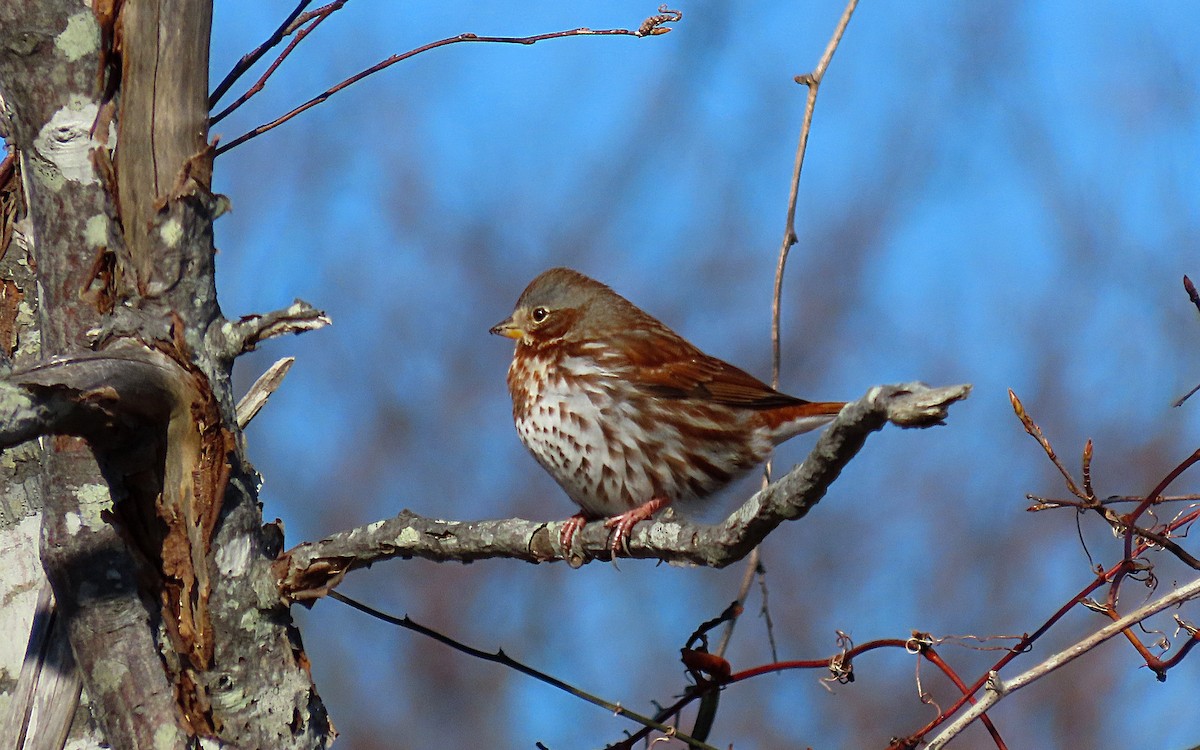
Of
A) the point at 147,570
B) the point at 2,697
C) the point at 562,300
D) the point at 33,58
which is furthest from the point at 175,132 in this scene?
the point at 562,300

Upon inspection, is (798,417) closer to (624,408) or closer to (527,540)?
(624,408)

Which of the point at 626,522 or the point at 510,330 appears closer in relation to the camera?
the point at 626,522

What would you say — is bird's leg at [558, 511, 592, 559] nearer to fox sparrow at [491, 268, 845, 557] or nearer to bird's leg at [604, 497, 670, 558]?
bird's leg at [604, 497, 670, 558]

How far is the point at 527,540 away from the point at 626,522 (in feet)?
2.66

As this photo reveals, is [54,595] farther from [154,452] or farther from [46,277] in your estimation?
[46,277]

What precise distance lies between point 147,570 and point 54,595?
0.29 meters

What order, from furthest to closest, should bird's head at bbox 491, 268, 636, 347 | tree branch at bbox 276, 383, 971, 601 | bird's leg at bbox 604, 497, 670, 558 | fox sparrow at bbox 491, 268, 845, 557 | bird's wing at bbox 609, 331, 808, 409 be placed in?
bird's head at bbox 491, 268, 636, 347 → bird's wing at bbox 609, 331, 808, 409 → fox sparrow at bbox 491, 268, 845, 557 → bird's leg at bbox 604, 497, 670, 558 → tree branch at bbox 276, 383, 971, 601

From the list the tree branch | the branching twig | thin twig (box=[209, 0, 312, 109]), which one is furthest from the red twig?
the branching twig

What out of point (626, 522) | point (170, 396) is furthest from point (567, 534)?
point (170, 396)

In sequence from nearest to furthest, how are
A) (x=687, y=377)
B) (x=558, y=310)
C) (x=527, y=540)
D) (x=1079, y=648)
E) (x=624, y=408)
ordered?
(x=1079, y=648) → (x=527, y=540) → (x=624, y=408) → (x=687, y=377) → (x=558, y=310)

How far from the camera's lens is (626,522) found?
381cm

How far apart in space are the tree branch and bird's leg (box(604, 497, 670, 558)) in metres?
0.05

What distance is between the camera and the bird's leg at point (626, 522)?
135 inches

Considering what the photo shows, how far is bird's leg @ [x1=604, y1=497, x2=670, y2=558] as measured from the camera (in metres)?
3.43
